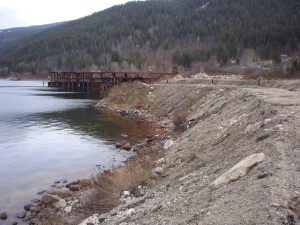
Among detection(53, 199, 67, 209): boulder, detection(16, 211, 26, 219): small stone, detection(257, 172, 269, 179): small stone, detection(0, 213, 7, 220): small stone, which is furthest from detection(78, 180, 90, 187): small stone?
detection(257, 172, 269, 179): small stone

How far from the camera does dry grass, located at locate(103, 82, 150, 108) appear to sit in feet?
153

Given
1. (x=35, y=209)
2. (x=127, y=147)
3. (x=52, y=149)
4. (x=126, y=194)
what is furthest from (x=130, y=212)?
(x=52, y=149)

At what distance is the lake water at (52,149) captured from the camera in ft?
52.5

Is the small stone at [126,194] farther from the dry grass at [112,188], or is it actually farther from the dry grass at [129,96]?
the dry grass at [129,96]

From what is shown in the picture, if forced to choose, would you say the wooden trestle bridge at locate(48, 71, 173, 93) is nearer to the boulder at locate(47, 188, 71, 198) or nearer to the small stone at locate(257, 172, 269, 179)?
the boulder at locate(47, 188, 71, 198)

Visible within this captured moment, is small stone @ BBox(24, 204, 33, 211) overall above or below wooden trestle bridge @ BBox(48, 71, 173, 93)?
below

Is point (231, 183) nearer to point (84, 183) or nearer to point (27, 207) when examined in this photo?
point (27, 207)

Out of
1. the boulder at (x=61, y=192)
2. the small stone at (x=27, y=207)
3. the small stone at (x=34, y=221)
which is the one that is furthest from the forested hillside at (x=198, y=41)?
the small stone at (x=34, y=221)

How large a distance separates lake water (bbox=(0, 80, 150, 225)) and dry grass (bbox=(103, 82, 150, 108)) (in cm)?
670

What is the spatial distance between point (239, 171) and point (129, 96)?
42183 millimetres

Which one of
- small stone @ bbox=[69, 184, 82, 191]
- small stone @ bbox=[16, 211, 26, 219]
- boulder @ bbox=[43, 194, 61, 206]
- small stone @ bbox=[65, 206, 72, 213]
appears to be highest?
small stone @ bbox=[65, 206, 72, 213]

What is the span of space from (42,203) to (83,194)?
188 centimetres

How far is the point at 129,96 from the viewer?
49594 mm

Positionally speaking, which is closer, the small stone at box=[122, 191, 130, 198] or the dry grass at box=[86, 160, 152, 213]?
the dry grass at box=[86, 160, 152, 213]
